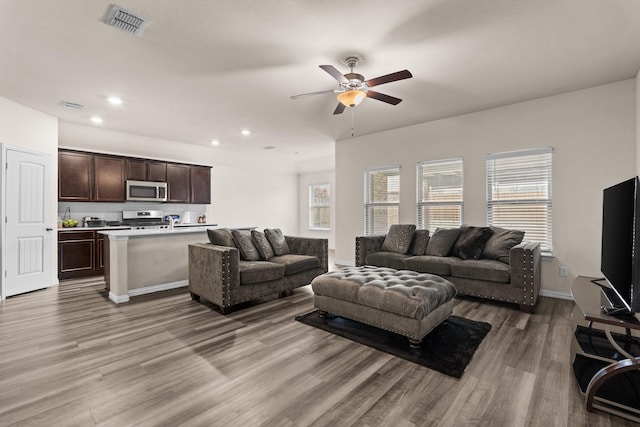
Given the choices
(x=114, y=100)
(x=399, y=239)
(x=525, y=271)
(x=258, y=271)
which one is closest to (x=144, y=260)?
(x=258, y=271)

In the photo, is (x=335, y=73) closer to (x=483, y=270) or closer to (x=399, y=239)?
(x=483, y=270)

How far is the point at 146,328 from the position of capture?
10.0 ft

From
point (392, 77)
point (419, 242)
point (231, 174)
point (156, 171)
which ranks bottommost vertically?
point (419, 242)

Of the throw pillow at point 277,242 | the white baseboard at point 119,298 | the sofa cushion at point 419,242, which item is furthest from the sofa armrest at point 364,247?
the white baseboard at point 119,298

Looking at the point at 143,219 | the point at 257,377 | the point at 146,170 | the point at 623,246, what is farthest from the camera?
the point at 143,219

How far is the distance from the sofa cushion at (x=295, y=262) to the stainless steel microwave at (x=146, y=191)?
3534mm

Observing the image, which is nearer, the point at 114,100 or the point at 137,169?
the point at 114,100

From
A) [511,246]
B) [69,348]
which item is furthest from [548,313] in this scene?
[69,348]

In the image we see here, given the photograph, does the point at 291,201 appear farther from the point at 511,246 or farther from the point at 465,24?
the point at 465,24

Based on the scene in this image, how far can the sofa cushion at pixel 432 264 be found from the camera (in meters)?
4.04

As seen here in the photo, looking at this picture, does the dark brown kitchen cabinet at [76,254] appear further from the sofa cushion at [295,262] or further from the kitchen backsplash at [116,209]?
the sofa cushion at [295,262]

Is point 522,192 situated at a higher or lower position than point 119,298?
higher

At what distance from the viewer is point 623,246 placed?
2.05 meters

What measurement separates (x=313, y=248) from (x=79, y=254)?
4.22 metres
